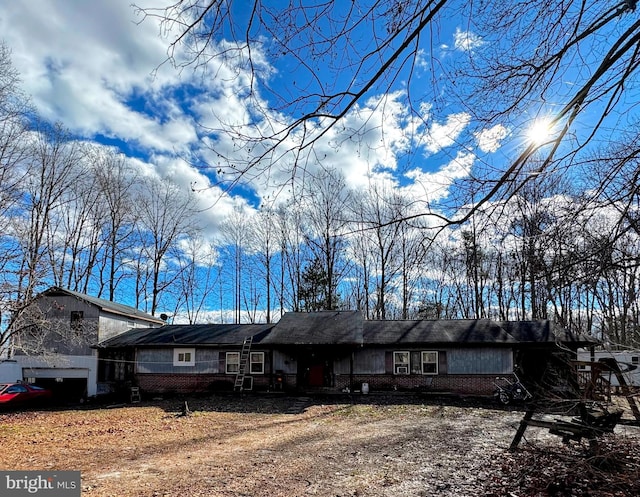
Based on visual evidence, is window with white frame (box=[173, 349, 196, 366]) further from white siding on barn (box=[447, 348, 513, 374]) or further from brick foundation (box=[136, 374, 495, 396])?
white siding on barn (box=[447, 348, 513, 374])

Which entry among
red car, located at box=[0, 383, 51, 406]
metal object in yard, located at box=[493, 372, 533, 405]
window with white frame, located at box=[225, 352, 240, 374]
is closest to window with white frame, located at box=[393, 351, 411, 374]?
metal object in yard, located at box=[493, 372, 533, 405]

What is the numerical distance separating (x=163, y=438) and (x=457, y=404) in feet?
39.8

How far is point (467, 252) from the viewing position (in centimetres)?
401

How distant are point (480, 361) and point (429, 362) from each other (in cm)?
240

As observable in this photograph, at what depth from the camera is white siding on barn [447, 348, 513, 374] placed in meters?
20.9

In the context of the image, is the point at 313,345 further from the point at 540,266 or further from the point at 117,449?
the point at 540,266

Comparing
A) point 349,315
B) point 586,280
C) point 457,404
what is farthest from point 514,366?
point 586,280

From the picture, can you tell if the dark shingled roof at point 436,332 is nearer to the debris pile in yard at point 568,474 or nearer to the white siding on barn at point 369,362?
the white siding on barn at point 369,362

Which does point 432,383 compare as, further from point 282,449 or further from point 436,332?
point 282,449

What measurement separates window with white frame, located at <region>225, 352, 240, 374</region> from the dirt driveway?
4.02 m

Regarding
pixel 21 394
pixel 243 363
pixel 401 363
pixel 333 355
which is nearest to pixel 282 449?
pixel 333 355

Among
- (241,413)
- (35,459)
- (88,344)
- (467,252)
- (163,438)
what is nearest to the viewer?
(467,252)

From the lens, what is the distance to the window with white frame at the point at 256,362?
23219mm

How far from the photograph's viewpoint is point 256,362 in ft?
76.6
